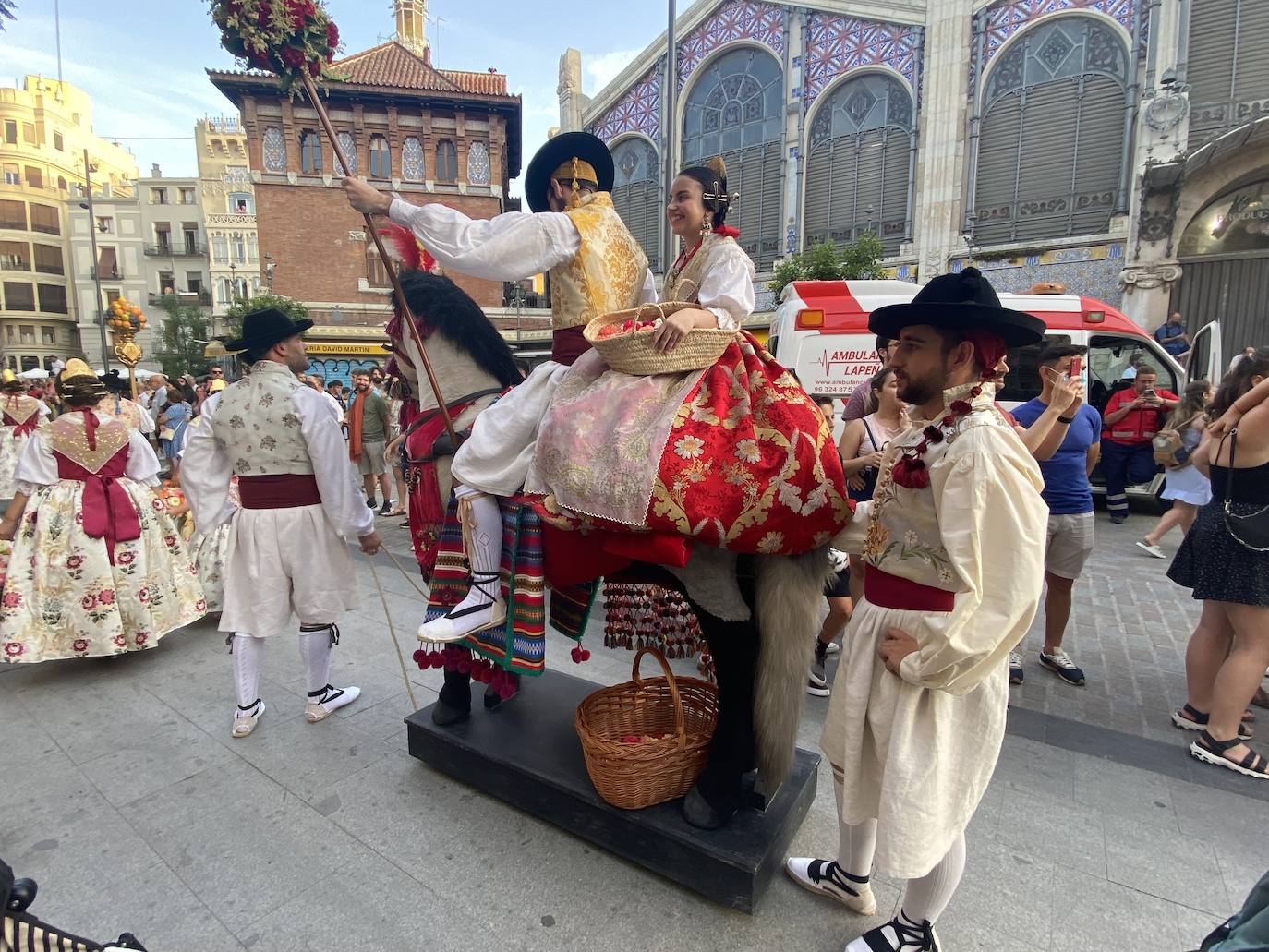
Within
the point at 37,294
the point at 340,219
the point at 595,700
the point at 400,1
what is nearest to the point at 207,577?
the point at 595,700

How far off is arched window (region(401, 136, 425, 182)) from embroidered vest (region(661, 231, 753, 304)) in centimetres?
2503

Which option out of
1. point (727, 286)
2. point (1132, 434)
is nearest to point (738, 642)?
point (727, 286)

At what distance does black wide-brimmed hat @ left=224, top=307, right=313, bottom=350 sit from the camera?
9.82 feet

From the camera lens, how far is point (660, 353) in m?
1.80

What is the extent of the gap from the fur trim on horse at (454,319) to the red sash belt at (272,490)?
3.28ft

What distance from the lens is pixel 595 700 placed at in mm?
2463

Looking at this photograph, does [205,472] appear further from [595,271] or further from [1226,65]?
[1226,65]

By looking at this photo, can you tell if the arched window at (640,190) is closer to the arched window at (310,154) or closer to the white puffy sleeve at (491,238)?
the arched window at (310,154)

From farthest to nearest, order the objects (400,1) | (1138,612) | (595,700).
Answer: (400,1) → (1138,612) → (595,700)

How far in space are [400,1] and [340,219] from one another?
1118 cm

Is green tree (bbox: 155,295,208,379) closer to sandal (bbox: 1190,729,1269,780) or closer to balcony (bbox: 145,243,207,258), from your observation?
balcony (bbox: 145,243,207,258)

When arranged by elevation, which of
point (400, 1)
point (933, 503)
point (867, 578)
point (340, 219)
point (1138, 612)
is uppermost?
point (400, 1)

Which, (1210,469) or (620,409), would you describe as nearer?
(620,409)

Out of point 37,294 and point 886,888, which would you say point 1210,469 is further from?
point 37,294
